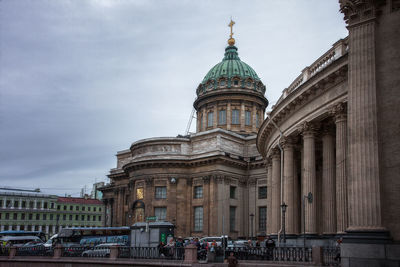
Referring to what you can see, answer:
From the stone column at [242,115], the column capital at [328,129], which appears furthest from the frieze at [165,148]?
the column capital at [328,129]

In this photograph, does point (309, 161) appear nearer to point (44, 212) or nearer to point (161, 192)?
point (161, 192)

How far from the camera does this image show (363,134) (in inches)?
605

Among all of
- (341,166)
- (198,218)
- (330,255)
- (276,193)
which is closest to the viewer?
(330,255)

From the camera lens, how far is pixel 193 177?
58031 mm

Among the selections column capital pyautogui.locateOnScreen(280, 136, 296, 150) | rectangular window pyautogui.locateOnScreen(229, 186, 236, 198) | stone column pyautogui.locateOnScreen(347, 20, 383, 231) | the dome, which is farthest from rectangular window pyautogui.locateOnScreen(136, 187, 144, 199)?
stone column pyautogui.locateOnScreen(347, 20, 383, 231)

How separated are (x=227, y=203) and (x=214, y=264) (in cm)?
3430

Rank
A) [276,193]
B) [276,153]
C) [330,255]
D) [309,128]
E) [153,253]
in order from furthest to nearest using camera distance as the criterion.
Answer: [276,153]
[276,193]
[153,253]
[309,128]
[330,255]

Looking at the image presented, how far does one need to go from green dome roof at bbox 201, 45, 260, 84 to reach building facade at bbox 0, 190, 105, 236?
58.0m

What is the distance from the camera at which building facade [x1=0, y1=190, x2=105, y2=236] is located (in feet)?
351

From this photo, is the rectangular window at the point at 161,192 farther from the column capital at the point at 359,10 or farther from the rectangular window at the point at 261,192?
the column capital at the point at 359,10

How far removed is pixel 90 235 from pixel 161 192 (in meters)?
10.2

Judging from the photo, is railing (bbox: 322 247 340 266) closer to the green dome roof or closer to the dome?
the dome

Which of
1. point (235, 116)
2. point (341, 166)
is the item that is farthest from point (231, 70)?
point (341, 166)

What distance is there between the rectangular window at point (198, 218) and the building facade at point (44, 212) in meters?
62.7
